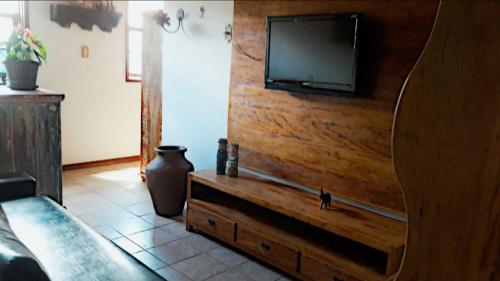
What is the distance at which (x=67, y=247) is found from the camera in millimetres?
1702

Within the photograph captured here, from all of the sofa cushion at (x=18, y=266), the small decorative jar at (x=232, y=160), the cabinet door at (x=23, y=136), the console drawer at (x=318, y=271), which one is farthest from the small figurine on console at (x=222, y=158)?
the sofa cushion at (x=18, y=266)

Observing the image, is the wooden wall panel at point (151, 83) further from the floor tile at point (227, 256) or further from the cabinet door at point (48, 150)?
the floor tile at point (227, 256)

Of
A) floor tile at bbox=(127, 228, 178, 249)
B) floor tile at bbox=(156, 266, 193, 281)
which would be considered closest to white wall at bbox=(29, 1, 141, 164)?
floor tile at bbox=(127, 228, 178, 249)

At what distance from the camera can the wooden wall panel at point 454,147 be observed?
646 millimetres

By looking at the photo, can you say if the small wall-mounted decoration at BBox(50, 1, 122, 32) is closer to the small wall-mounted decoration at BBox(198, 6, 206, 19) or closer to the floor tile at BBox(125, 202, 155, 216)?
the small wall-mounted decoration at BBox(198, 6, 206, 19)

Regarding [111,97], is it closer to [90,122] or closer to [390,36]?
[90,122]

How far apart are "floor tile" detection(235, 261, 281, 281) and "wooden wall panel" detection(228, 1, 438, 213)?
0.64 metres

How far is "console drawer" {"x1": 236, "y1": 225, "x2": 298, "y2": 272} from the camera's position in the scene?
257 centimetres

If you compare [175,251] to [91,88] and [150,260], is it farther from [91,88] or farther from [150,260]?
[91,88]

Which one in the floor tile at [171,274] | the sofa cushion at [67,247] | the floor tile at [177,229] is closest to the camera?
the sofa cushion at [67,247]

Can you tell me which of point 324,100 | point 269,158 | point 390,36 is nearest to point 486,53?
point 390,36

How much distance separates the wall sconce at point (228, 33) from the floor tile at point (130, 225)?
5.22ft

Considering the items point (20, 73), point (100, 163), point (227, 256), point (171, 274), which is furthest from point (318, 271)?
point (100, 163)

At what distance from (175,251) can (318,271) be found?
103 centimetres
